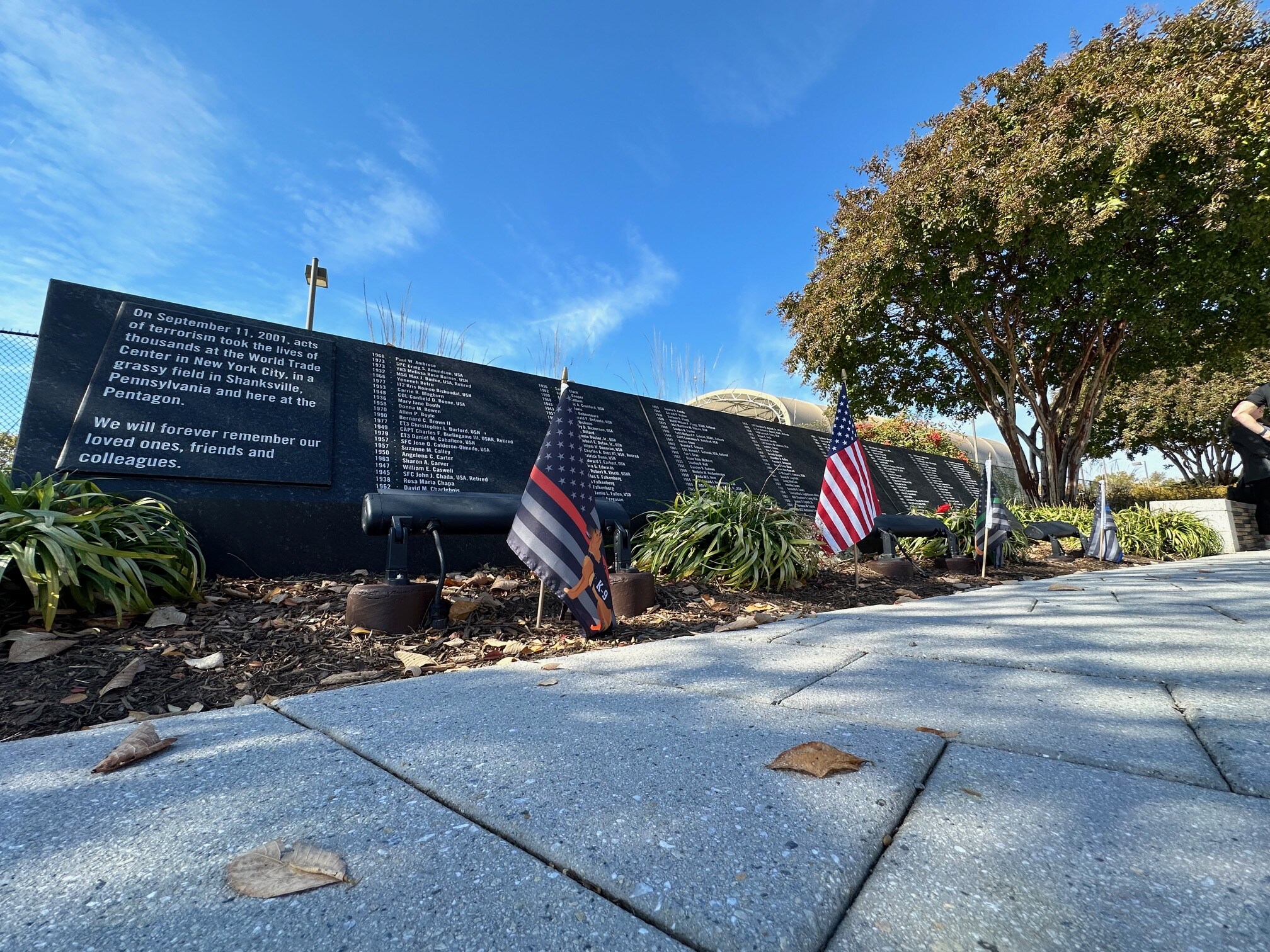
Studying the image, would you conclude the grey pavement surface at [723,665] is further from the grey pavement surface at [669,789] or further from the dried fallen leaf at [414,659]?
the dried fallen leaf at [414,659]

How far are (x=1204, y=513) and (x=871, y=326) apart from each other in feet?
24.6

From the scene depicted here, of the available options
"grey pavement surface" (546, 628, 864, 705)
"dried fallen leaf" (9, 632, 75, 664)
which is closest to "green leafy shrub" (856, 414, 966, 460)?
"grey pavement surface" (546, 628, 864, 705)

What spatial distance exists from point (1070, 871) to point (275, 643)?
2940 mm

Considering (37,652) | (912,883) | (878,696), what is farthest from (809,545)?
(37,652)

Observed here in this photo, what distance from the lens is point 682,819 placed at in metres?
0.93

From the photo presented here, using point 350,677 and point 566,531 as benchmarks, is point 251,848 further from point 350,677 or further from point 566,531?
point 566,531

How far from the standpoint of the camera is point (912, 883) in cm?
75

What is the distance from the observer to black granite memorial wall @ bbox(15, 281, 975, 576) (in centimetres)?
349

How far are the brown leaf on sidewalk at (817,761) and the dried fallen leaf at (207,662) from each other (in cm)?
236

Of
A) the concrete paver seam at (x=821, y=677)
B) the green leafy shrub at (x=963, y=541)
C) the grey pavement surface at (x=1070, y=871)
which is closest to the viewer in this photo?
the grey pavement surface at (x=1070, y=871)

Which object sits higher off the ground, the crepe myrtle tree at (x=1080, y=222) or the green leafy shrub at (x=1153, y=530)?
the crepe myrtle tree at (x=1080, y=222)

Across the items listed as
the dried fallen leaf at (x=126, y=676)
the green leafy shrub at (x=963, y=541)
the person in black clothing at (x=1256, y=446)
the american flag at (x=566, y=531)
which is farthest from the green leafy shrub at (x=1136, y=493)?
the dried fallen leaf at (x=126, y=676)

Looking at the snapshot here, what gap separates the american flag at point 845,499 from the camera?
4633 millimetres

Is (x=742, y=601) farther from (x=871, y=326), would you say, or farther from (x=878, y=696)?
(x=871, y=326)
